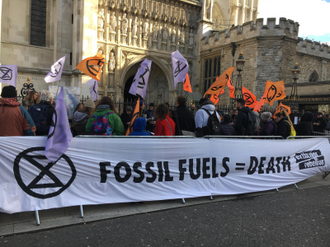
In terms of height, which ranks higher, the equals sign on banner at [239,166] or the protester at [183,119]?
the protester at [183,119]

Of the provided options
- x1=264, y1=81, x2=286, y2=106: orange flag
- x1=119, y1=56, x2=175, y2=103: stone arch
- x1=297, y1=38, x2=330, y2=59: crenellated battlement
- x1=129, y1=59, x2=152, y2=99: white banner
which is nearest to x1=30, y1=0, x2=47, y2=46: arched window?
x1=119, y1=56, x2=175, y2=103: stone arch

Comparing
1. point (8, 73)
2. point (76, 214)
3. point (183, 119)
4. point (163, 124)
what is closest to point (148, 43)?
point (8, 73)

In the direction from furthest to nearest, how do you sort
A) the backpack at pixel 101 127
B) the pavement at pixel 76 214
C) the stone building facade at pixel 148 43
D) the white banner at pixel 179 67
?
the stone building facade at pixel 148 43
the white banner at pixel 179 67
the backpack at pixel 101 127
the pavement at pixel 76 214

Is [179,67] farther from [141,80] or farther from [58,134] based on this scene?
[58,134]

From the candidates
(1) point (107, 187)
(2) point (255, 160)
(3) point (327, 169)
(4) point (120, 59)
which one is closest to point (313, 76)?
(4) point (120, 59)

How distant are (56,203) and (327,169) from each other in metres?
6.26

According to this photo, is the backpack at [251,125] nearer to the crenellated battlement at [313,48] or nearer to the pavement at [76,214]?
the pavement at [76,214]

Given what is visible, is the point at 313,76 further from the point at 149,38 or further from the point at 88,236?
the point at 88,236

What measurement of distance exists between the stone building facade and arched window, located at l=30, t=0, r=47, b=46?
0.19 feet

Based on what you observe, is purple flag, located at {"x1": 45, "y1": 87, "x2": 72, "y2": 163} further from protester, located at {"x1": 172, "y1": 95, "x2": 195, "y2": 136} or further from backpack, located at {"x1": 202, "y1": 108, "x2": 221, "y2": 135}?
backpack, located at {"x1": 202, "y1": 108, "x2": 221, "y2": 135}

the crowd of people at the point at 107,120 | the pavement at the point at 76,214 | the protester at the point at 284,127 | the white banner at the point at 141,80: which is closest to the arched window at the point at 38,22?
the white banner at the point at 141,80

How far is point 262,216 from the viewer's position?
3977 millimetres

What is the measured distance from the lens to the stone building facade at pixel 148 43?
1535 cm

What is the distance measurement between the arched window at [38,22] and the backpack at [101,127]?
14525mm
